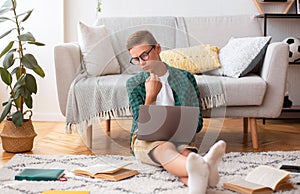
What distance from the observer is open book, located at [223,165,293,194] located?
7.37 feet

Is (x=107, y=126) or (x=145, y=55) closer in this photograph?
(x=145, y=55)

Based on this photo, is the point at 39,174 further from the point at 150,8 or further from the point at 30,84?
the point at 150,8

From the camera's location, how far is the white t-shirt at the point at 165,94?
2.40 meters

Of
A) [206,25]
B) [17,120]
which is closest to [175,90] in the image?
[17,120]

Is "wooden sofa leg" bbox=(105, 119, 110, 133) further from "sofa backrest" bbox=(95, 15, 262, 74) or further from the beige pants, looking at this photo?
"sofa backrest" bbox=(95, 15, 262, 74)

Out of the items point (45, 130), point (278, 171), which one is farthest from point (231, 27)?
point (278, 171)

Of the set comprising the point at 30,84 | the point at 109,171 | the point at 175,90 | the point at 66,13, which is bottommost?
the point at 109,171

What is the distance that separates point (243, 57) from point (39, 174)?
1485 millimetres


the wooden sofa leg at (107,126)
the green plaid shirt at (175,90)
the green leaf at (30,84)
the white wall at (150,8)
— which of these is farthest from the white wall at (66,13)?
the green plaid shirt at (175,90)

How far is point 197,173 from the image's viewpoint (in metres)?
2.09

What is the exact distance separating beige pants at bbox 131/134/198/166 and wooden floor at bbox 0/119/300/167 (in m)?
0.04

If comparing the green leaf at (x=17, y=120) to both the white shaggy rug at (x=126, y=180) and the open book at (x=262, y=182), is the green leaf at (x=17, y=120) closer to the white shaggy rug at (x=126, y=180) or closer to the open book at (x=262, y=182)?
the white shaggy rug at (x=126, y=180)

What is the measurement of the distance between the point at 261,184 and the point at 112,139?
2.43 feet

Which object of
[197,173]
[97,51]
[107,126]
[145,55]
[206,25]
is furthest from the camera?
[206,25]
